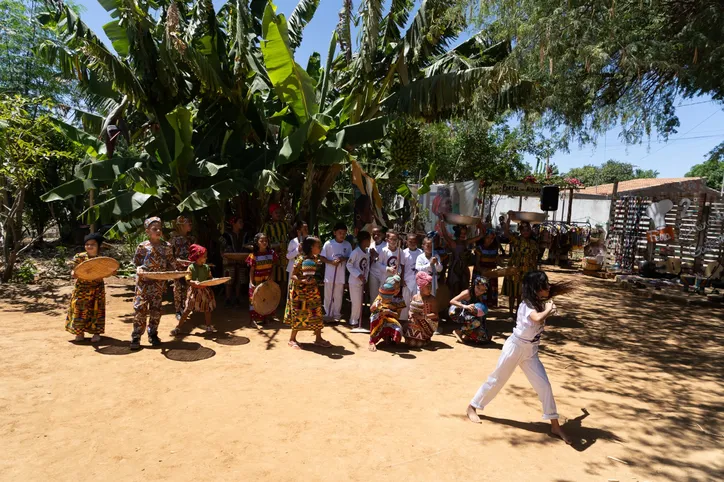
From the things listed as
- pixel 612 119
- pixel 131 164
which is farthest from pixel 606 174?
pixel 131 164

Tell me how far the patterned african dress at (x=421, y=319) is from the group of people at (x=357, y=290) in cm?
1

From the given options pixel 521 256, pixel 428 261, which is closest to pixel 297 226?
pixel 428 261

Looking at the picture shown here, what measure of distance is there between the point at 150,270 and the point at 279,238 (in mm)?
3121

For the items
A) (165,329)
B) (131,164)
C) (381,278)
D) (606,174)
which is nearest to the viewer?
(165,329)

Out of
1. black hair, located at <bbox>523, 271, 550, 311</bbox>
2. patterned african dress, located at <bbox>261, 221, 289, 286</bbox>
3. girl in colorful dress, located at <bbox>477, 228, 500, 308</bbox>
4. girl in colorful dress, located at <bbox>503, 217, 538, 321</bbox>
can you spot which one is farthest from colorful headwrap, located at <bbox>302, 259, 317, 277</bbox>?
girl in colorful dress, located at <bbox>503, 217, 538, 321</bbox>

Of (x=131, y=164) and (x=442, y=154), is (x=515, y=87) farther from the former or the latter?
(x=442, y=154)

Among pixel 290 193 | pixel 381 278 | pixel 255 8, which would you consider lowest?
pixel 381 278

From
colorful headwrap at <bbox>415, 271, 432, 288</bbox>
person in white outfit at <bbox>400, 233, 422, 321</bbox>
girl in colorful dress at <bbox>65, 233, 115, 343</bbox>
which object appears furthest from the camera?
person in white outfit at <bbox>400, 233, 422, 321</bbox>

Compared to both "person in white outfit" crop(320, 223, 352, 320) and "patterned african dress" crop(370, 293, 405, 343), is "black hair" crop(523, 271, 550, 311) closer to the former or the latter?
"patterned african dress" crop(370, 293, 405, 343)

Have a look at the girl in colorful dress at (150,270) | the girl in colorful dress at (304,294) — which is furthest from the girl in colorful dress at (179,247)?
the girl in colorful dress at (304,294)

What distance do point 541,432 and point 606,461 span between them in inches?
22.2

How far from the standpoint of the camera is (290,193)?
1047cm

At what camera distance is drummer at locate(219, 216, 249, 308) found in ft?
28.8

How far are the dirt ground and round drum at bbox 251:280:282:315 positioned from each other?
1.37 ft
